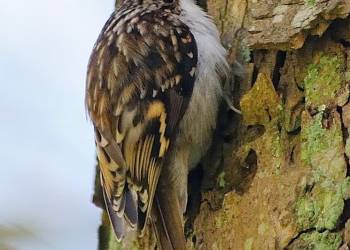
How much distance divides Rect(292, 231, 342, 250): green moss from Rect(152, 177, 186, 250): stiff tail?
0.36 meters

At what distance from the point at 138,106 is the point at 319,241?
2.11 ft

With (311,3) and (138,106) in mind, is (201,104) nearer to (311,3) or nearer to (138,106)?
(138,106)

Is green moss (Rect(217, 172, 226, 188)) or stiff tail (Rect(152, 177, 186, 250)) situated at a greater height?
green moss (Rect(217, 172, 226, 188))

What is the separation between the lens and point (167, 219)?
187 centimetres

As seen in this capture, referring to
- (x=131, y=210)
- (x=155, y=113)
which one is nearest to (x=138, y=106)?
(x=155, y=113)

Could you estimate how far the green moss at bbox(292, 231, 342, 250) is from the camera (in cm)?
149

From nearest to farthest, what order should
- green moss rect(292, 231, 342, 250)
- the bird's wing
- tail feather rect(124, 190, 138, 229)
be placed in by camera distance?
1. green moss rect(292, 231, 342, 250)
2. tail feather rect(124, 190, 138, 229)
3. the bird's wing

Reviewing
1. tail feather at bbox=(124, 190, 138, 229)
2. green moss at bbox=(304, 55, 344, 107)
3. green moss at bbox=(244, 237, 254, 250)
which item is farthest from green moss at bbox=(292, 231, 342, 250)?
tail feather at bbox=(124, 190, 138, 229)

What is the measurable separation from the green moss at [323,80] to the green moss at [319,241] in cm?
29

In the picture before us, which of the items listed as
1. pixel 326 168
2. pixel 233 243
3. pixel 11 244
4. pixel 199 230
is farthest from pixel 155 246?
pixel 326 168

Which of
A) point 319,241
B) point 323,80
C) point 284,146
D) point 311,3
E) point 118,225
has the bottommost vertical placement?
point 118,225

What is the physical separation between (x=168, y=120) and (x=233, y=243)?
0.38 meters

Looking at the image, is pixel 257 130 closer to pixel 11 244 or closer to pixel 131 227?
pixel 131 227

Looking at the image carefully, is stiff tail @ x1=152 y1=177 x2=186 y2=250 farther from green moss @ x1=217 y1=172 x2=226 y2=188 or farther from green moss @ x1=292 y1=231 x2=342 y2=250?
green moss @ x1=292 y1=231 x2=342 y2=250
